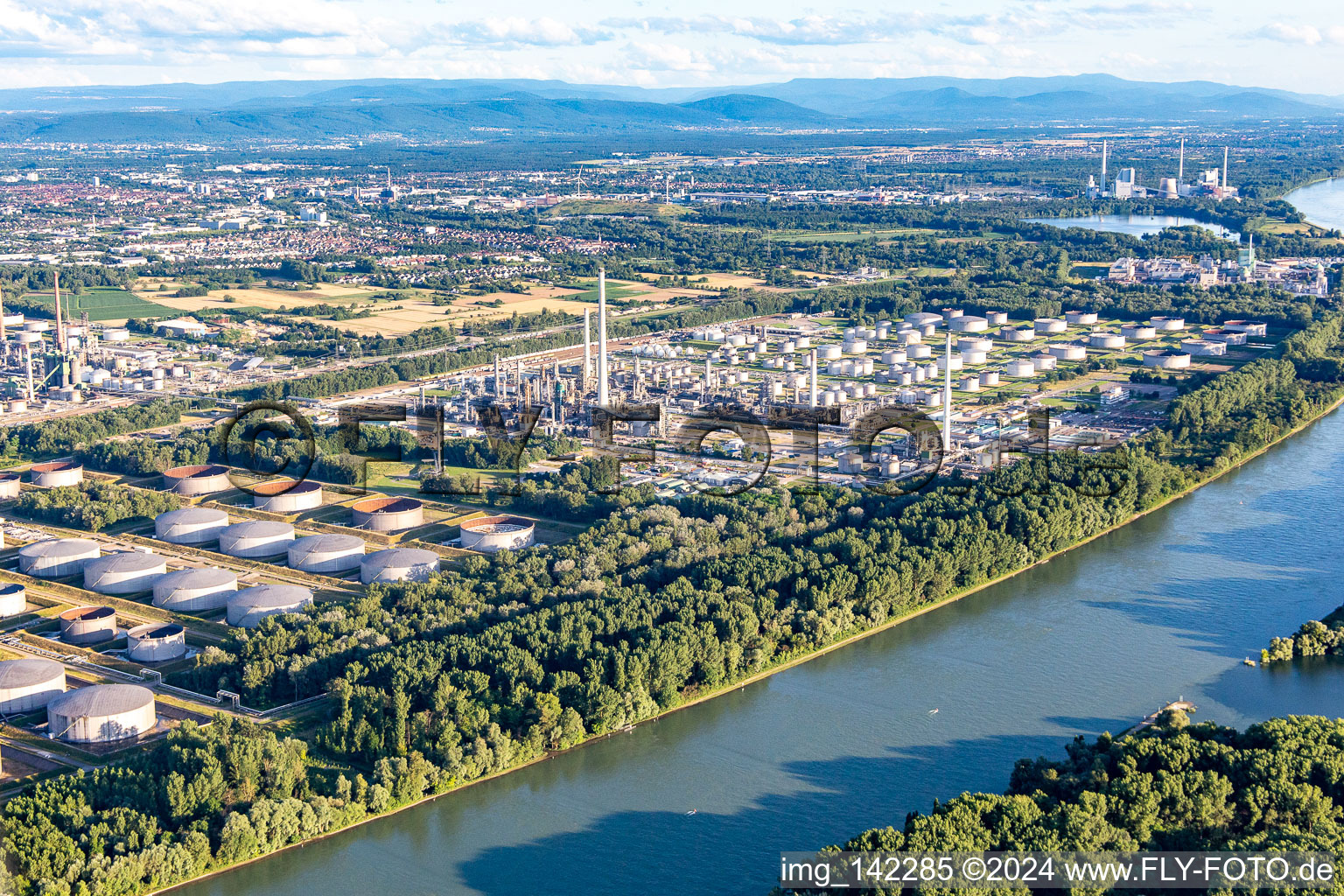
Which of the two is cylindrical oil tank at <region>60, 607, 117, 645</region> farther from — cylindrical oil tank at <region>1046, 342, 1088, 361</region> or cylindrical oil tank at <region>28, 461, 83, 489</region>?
cylindrical oil tank at <region>1046, 342, 1088, 361</region>

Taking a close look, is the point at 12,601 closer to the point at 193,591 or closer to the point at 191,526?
the point at 193,591

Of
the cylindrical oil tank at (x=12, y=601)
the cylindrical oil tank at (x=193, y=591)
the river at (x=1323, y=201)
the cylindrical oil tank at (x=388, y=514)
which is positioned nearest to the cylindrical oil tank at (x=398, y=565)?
the cylindrical oil tank at (x=193, y=591)

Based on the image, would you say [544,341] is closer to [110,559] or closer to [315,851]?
[110,559]

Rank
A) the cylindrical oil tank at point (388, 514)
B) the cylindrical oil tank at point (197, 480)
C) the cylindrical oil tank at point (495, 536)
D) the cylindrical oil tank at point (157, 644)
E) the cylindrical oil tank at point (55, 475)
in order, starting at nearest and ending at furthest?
the cylindrical oil tank at point (157, 644) < the cylindrical oil tank at point (495, 536) < the cylindrical oil tank at point (388, 514) < the cylindrical oil tank at point (197, 480) < the cylindrical oil tank at point (55, 475)

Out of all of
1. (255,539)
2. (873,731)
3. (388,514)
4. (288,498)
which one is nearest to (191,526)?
(255,539)

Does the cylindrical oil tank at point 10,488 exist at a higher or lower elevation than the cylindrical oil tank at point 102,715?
higher

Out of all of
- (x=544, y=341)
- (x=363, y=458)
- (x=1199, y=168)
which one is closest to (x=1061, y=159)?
(x=1199, y=168)

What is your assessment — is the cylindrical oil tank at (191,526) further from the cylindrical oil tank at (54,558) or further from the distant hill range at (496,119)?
the distant hill range at (496,119)

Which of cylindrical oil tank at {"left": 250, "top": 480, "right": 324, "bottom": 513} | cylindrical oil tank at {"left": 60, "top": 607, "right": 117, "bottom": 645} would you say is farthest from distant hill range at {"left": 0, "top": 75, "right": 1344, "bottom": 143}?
cylindrical oil tank at {"left": 60, "top": 607, "right": 117, "bottom": 645}
